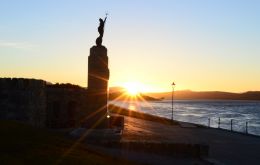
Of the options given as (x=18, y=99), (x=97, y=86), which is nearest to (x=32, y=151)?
(x=18, y=99)

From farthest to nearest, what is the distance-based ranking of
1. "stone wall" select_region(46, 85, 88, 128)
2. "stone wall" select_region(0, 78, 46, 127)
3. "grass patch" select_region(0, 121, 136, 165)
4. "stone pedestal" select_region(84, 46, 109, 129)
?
1. "stone wall" select_region(46, 85, 88, 128)
2. "stone pedestal" select_region(84, 46, 109, 129)
3. "stone wall" select_region(0, 78, 46, 127)
4. "grass patch" select_region(0, 121, 136, 165)

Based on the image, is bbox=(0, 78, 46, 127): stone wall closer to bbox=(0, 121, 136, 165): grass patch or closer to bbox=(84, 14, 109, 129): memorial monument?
bbox=(84, 14, 109, 129): memorial monument

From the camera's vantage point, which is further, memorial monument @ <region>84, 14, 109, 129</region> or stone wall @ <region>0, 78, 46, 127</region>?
memorial monument @ <region>84, 14, 109, 129</region>

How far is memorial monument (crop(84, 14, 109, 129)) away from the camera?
2227cm

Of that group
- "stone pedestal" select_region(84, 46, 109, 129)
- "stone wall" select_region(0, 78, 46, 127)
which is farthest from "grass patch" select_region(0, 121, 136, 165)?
"stone pedestal" select_region(84, 46, 109, 129)

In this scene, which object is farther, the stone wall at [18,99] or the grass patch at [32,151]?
the stone wall at [18,99]

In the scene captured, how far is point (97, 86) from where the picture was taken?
2236 centimetres

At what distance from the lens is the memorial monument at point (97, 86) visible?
2227 cm

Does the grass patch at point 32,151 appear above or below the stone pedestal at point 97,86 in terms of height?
below

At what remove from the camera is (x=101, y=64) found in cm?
2230

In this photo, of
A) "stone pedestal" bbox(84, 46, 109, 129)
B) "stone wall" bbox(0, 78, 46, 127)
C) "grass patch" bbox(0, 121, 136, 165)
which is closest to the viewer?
"grass patch" bbox(0, 121, 136, 165)

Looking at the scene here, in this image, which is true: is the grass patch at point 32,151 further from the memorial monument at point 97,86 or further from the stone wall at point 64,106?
the stone wall at point 64,106

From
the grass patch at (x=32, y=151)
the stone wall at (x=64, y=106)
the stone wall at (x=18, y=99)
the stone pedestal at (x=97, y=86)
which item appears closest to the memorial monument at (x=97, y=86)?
the stone pedestal at (x=97, y=86)

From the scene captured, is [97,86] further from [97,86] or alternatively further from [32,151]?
[32,151]
